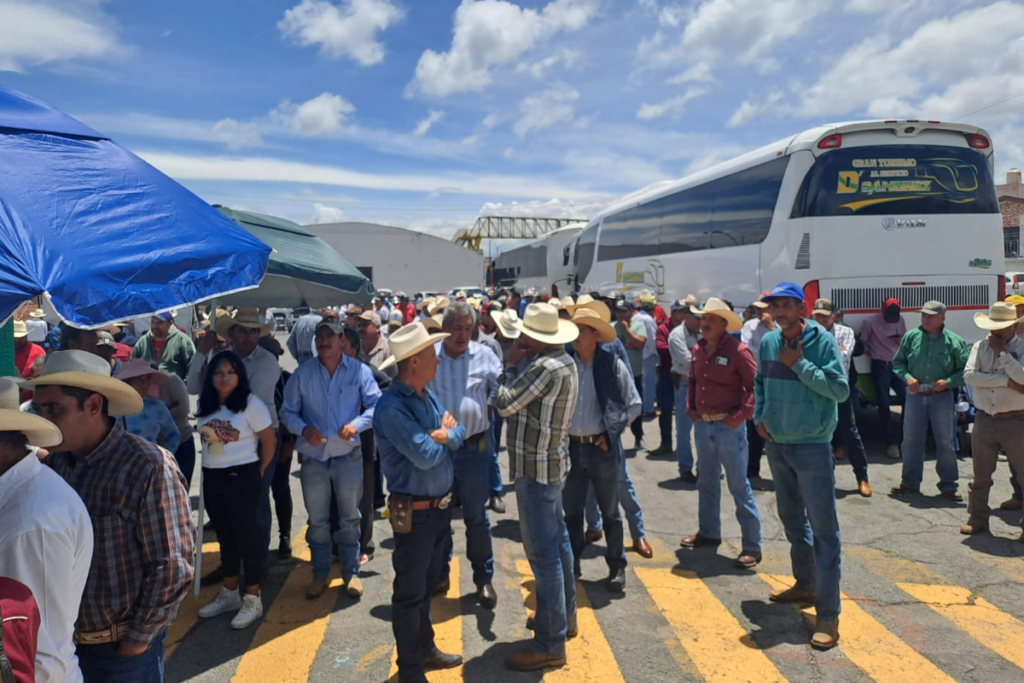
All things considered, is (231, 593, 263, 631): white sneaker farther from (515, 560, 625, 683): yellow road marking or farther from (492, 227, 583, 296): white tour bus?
(492, 227, 583, 296): white tour bus

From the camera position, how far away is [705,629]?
445cm

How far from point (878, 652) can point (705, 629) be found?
101 cm

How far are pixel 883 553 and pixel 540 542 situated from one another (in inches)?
136

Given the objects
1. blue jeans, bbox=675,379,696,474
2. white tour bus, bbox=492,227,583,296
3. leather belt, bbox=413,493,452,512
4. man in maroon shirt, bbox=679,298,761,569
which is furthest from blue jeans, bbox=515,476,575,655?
white tour bus, bbox=492,227,583,296

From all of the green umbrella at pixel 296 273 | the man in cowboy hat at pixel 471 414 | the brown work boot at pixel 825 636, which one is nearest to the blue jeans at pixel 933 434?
the brown work boot at pixel 825 636

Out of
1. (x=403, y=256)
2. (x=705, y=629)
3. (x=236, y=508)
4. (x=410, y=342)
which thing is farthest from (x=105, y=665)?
(x=403, y=256)

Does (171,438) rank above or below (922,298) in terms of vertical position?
below

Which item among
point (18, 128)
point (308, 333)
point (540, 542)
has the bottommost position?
point (540, 542)

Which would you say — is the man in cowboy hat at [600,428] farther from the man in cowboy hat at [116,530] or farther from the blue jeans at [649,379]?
the blue jeans at [649,379]

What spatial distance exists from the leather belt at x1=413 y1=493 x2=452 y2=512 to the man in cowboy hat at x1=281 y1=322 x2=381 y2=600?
1.39m

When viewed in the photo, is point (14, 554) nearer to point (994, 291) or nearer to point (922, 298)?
point (922, 298)

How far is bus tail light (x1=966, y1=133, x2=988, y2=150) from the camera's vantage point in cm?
924

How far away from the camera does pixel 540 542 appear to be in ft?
12.8

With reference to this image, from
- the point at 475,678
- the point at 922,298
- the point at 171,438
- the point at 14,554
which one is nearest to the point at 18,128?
the point at 14,554
